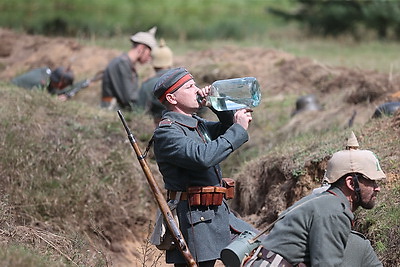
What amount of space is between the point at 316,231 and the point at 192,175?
1.26 metres

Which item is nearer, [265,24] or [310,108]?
[310,108]

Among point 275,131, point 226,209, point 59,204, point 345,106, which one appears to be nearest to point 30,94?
point 59,204

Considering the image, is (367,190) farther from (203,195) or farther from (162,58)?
(162,58)

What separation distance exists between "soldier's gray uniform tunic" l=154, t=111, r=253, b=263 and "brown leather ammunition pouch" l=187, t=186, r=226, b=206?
38 mm

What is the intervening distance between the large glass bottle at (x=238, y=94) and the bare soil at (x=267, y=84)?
81.3 inches

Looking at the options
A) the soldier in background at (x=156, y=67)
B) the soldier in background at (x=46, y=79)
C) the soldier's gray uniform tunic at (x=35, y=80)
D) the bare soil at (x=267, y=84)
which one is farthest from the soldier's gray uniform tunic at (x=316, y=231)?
the soldier's gray uniform tunic at (x=35, y=80)

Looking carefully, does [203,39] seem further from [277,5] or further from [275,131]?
[275,131]

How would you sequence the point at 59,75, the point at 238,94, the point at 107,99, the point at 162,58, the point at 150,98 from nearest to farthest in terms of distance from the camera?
the point at 238,94 < the point at 150,98 < the point at 162,58 < the point at 107,99 < the point at 59,75

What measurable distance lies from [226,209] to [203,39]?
20.0m

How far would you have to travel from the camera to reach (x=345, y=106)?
42.8 feet

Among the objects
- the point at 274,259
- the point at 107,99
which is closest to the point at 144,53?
the point at 107,99

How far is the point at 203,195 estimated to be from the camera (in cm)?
592

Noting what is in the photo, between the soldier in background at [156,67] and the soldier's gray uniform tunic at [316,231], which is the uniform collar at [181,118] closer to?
the soldier's gray uniform tunic at [316,231]

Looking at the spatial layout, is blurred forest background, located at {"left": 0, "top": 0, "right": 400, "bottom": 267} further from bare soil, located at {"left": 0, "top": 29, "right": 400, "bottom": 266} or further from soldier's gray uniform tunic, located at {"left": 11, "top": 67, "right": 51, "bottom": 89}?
soldier's gray uniform tunic, located at {"left": 11, "top": 67, "right": 51, "bottom": 89}
